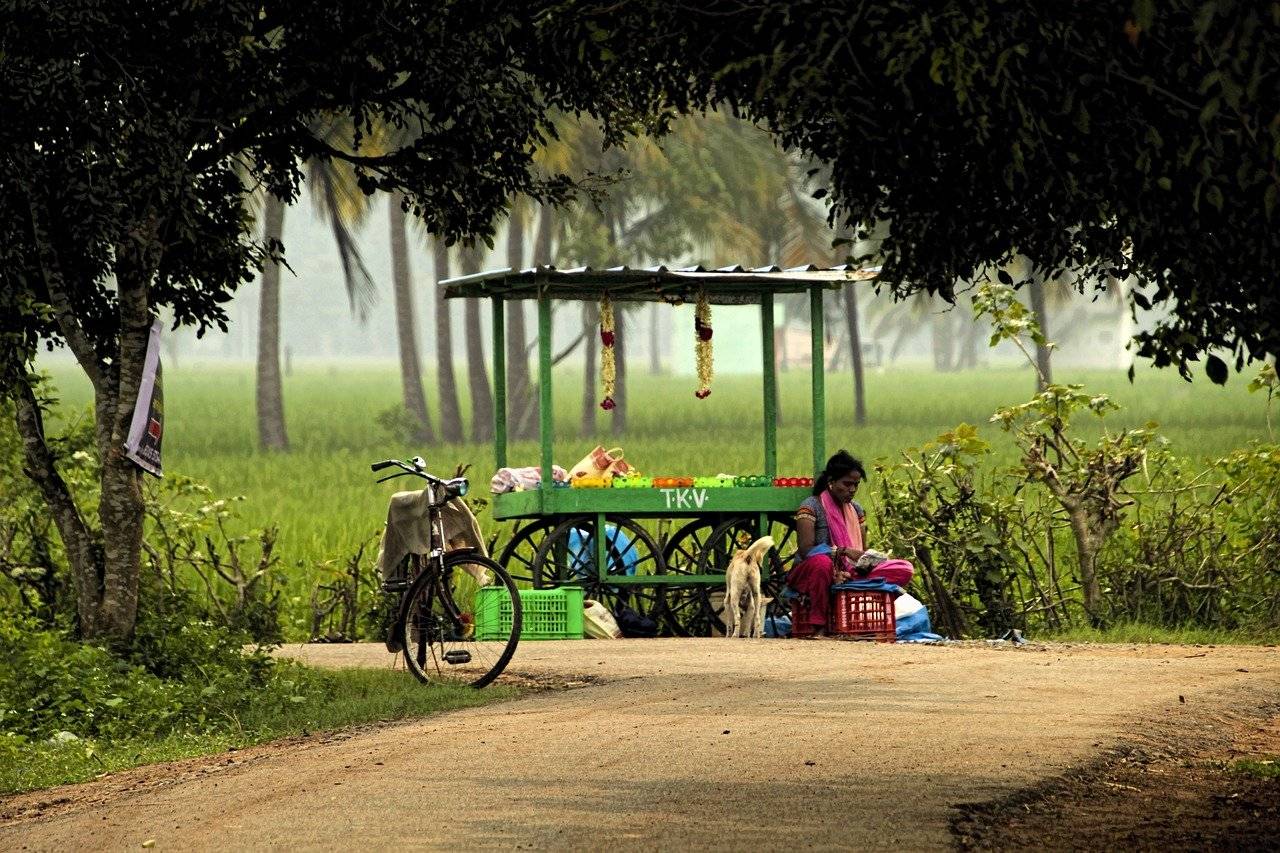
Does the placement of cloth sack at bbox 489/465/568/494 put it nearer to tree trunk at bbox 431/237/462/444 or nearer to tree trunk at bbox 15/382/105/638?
tree trunk at bbox 15/382/105/638

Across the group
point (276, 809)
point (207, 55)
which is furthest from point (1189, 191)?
point (207, 55)

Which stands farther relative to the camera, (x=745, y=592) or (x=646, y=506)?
(x=646, y=506)

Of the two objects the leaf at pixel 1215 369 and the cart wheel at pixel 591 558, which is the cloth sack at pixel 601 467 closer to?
the cart wheel at pixel 591 558

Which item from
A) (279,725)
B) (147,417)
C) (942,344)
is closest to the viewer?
(279,725)

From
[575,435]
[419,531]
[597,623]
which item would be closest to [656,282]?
[597,623]

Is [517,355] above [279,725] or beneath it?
above

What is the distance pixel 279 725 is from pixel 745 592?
15.7 feet

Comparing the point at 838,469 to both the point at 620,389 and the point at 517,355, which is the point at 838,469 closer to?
the point at 620,389

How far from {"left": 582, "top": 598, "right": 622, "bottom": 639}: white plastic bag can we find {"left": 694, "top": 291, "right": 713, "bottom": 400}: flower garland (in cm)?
174

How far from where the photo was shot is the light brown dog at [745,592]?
14.7 m

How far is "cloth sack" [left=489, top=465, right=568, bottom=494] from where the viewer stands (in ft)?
51.1

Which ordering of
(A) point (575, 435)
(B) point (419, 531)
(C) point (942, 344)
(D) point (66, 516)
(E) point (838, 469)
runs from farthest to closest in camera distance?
(C) point (942, 344) < (A) point (575, 435) < (E) point (838, 469) < (B) point (419, 531) < (D) point (66, 516)

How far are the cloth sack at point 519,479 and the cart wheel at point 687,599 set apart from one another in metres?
0.94

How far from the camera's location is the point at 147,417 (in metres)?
11.8
